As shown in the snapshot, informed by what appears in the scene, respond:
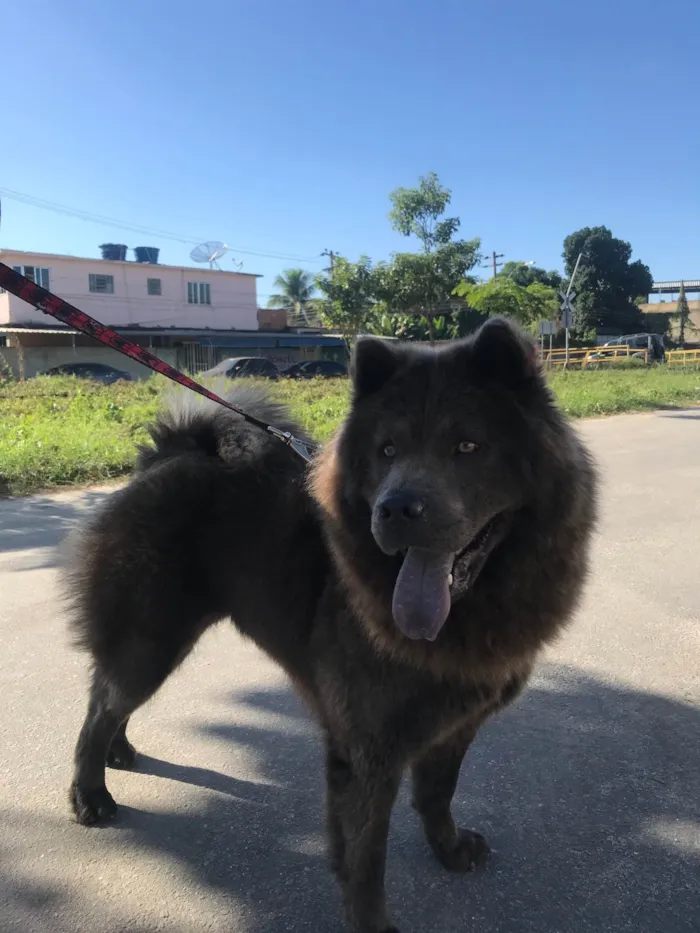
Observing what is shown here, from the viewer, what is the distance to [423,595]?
6.48 ft

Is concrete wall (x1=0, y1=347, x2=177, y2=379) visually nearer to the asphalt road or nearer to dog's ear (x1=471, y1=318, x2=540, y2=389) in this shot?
the asphalt road

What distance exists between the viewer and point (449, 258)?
81.3 ft

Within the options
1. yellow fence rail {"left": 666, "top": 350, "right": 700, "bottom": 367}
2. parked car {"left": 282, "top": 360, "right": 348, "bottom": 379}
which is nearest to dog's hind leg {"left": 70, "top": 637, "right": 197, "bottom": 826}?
parked car {"left": 282, "top": 360, "right": 348, "bottom": 379}

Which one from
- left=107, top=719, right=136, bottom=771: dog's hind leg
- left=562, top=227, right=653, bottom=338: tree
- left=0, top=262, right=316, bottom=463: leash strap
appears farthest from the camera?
left=562, top=227, right=653, bottom=338: tree

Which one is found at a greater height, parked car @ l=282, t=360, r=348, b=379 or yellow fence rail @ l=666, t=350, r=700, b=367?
yellow fence rail @ l=666, t=350, r=700, b=367

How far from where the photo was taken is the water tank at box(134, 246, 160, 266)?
1822 inches

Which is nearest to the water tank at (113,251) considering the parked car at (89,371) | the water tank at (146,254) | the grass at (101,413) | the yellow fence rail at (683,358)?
the water tank at (146,254)

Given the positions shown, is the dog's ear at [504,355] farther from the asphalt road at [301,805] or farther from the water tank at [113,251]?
the water tank at [113,251]

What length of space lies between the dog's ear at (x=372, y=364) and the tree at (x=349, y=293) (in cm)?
2526

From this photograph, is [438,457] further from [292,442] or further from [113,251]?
[113,251]

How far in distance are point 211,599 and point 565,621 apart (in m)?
1.36

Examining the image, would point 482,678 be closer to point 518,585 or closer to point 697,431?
point 518,585

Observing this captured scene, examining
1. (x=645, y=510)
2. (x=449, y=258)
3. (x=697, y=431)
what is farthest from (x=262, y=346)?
(x=645, y=510)

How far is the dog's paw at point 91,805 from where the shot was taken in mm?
2660
